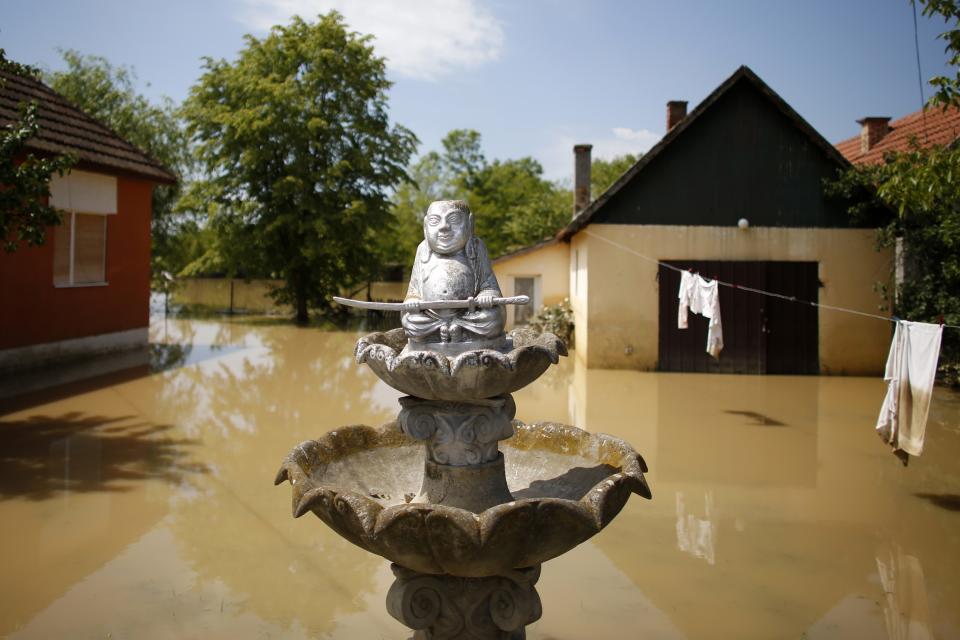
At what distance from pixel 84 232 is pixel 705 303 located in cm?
1339

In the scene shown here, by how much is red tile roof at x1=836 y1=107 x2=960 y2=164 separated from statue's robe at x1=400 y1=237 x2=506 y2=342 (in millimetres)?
11505

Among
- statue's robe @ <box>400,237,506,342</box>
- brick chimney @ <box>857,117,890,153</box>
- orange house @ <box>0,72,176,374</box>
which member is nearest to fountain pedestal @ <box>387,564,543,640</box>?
statue's robe @ <box>400,237,506,342</box>

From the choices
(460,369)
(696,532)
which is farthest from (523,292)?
(460,369)

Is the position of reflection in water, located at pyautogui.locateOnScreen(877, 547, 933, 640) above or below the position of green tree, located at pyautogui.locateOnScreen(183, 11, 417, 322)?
below

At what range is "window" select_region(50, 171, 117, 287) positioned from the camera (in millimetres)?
14422

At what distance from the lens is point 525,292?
847 inches

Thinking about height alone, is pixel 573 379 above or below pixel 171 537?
above

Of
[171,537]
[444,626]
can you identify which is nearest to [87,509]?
[171,537]

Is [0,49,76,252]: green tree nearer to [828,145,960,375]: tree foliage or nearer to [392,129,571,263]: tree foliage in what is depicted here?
[828,145,960,375]: tree foliage

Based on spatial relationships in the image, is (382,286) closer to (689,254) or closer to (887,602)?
(689,254)

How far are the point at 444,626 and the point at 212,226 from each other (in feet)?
76.6

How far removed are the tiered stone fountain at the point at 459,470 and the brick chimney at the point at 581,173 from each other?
16612 mm

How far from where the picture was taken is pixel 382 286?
39.2 metres

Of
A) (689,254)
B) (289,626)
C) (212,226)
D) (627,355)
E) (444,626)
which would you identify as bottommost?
(289,626)
